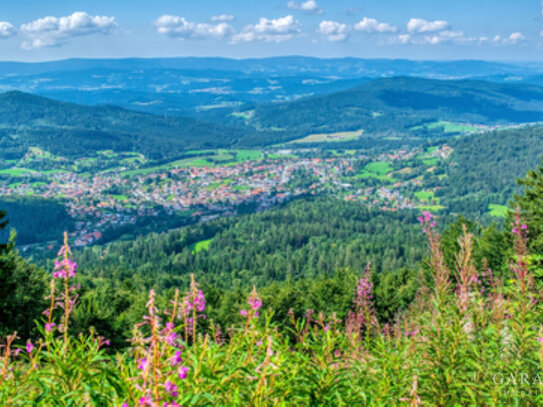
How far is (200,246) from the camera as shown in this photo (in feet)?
250

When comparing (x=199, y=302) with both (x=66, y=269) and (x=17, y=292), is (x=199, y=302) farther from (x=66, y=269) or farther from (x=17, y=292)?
(x=17, y=292)

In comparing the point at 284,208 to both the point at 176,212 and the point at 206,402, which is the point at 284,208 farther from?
the point at 206,402

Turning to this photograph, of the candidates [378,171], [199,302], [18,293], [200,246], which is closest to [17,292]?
[18,293]

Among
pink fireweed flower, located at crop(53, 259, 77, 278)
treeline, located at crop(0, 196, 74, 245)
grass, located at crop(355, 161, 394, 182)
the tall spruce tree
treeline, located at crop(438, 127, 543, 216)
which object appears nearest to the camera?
pink fireweed flower, located at crop(53, 259, 77, 278)

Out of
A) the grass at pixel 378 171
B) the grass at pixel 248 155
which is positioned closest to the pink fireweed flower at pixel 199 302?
the grass at pixel 378 171

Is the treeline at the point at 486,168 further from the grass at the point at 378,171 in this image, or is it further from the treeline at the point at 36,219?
the treeline at the point at 36,219

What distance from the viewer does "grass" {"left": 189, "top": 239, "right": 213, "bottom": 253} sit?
73.9 metres

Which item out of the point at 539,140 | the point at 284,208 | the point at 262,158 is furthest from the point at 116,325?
the point at 539,140

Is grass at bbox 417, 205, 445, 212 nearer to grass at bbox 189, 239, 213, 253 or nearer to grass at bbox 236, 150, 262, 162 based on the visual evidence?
grass at bbox 189, 239, 213, 253

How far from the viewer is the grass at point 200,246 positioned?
7394 centimetres

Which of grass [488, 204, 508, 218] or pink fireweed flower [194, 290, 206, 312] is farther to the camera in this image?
grass [488, 204, 508, 218]

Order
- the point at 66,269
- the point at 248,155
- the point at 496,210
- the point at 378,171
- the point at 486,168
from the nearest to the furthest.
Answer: the point at 66,269
the point at 496,210
the point at 486,168
the point at 378,171
the point at 248,155

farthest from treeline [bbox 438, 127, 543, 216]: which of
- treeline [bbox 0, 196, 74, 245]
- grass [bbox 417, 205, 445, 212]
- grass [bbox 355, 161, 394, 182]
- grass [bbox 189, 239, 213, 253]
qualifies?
treeline [bbox 0, 196, 74, 245]

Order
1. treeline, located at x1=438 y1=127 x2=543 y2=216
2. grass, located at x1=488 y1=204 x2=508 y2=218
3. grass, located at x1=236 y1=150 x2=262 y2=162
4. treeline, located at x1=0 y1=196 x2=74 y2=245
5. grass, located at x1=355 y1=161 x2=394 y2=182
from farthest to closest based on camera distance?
grass, located at x1=236 y1=150 x2=262 y2=162
grass, located at x1=355 y1=161 x2=394 y2=182
treeline, located at x1=438 y1=127 x2=543 y2=216
grass, located at x1=488 y1=204 x2=508 y2=218
treeline, located at x1=0 y1=196 x2=74 y2=245
